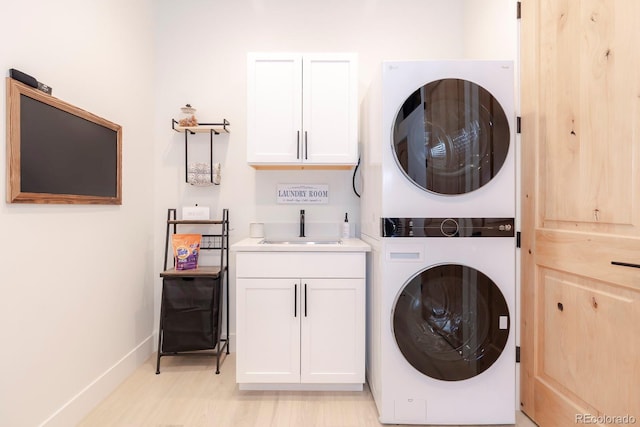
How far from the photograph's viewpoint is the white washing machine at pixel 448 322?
1671 mm

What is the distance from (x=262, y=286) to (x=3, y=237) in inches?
46.7

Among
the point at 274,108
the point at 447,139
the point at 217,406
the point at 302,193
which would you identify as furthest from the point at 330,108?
the point at 217,406

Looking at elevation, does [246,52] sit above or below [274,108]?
above

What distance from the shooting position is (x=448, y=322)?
1671 mm

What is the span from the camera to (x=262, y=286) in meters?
1.96

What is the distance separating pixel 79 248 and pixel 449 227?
6.50 ft

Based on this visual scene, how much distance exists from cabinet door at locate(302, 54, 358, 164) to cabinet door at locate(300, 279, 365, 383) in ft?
2.83

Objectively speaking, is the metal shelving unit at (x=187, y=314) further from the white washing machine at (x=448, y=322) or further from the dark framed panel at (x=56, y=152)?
the white washing machine at (x=448, y=322)

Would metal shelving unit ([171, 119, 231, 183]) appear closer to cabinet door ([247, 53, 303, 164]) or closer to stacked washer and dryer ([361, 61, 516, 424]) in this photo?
cabinet door ([247, 53, 303, 164])

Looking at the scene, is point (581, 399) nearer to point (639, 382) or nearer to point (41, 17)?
point (639, 382)

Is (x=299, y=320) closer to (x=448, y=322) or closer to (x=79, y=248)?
(x=448, y=322)

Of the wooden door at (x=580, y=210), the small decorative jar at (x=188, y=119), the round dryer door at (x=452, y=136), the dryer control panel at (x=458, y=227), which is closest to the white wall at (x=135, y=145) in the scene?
the small decorative jar at (x=188, y=119)

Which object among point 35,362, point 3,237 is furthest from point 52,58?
point 35,362

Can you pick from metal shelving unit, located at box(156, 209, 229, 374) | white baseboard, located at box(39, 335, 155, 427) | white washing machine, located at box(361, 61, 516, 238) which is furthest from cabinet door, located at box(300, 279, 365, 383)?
white baseboard, located at box(39, 335, 155, 427)
